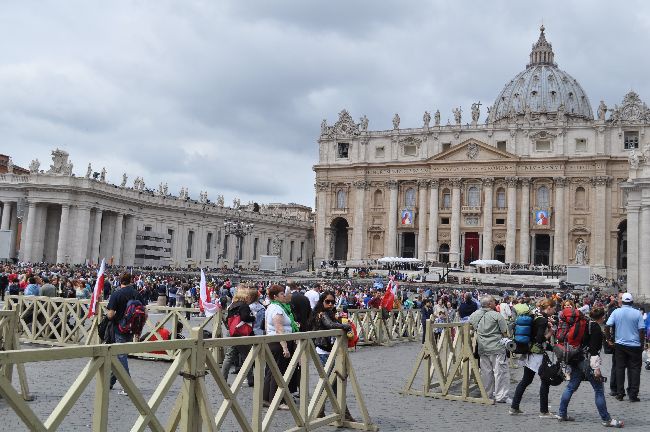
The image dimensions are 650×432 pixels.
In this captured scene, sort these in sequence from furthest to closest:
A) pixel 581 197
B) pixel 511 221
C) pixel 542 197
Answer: pixel 542 197 → pixel 511 221 → pixel 581 197

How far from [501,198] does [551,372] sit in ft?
229

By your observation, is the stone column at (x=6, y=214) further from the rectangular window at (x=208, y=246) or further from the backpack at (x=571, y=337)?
the backpack at (x=571, y=337)

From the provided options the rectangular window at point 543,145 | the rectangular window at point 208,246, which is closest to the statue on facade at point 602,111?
the rectangular window at point 543,145

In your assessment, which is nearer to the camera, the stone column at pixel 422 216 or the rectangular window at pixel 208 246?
the rectangular window at pixel 208 246

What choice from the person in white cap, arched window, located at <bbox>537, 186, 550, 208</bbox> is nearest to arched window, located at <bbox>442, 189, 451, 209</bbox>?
arched window, located at <bbox>537, 186, 550, 208</bbox>

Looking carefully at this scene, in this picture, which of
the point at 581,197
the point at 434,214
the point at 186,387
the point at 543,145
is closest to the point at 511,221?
the point at 581,197

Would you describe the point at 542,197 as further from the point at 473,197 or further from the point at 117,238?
the point at 117,238

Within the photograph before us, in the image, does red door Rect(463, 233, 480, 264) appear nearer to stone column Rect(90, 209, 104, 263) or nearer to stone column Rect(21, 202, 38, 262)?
stone column Rect(90, 209, 104, 263)

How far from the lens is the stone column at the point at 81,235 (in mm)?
60219

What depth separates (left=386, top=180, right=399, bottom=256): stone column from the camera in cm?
8025

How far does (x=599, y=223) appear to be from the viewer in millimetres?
71688

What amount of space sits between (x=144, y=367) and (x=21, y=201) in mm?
53345

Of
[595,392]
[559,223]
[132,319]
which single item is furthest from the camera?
[559,223]

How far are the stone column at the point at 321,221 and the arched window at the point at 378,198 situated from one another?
636 cm
